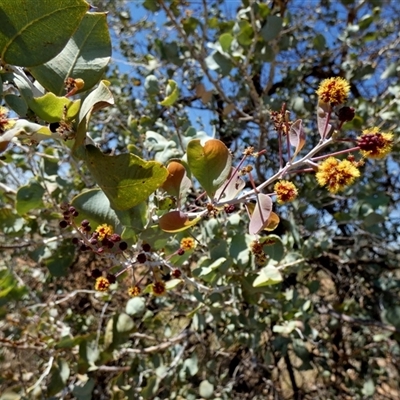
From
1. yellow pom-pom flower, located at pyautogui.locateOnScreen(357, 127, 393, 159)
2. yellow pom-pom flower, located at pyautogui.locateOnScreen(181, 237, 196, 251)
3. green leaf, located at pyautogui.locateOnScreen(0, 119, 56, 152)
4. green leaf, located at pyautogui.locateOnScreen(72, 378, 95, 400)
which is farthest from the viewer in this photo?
green leaf, located at pyautogui.locateOnScreen(72, 378, 95, 400)

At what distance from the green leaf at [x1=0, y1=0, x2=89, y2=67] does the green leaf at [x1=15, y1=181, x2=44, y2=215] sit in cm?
84

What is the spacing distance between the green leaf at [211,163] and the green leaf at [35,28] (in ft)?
0.80

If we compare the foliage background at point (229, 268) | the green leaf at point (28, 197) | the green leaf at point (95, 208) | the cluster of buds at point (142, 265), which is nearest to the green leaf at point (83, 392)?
the foliage background at point (229, 268)

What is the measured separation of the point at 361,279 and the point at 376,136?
205 centimetres

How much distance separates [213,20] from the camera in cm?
229

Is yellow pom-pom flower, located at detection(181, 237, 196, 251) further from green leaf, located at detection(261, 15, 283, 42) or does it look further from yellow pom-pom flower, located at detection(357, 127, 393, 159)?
green leaf, located at detection(261, 15, 283, 42)

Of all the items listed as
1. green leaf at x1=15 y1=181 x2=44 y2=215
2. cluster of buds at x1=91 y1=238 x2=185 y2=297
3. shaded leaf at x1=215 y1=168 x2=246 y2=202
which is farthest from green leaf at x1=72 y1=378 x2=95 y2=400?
shaded leaf at x1=215 y1=168 x2=246 y2=202

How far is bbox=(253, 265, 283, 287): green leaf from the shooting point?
3.51ft

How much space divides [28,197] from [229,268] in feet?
2.25

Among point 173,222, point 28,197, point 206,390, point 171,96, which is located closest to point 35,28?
point 173,222

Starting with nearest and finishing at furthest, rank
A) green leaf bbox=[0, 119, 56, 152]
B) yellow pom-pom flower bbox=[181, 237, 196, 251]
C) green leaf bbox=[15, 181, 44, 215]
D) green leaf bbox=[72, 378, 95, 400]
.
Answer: green leaf bbox=[0, 119, 56, 152], yellow pom-pom flower bbox=[181, 237, 196, 251], green leaf bbox=[15, 181, 44, 215], green leaf bbox=[72, 378, 95, 400]

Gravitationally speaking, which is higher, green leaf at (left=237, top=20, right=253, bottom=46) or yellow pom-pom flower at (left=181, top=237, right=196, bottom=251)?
green leaf at (left=237, top=20, right=253, bottom=46)

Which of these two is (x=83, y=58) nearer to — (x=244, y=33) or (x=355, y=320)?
(x=244, y=33)

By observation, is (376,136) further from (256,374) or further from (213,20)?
(256,374)
